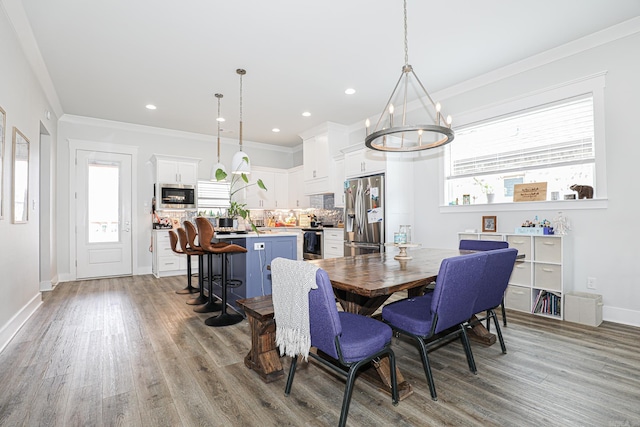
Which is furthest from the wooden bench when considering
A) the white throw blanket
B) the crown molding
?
the crown molding

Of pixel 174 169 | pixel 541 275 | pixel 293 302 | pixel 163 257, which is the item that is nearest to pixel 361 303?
pixel 293 302

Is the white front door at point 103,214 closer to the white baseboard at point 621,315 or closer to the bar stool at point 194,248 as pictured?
the bar stool at point 194,248

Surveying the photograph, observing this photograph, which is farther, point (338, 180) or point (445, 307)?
point (338, 180)

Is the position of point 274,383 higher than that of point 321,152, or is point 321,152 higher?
point 321,152

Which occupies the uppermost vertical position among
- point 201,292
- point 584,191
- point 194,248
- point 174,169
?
point 174,169

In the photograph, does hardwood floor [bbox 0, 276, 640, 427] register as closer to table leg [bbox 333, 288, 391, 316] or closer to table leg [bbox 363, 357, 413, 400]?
table leg [bbox 363, 357, 413, 400]

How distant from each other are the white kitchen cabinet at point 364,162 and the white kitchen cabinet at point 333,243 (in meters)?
1.03

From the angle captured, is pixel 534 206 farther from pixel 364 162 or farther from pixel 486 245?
pixel 364 162

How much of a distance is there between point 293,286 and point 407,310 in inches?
35.1

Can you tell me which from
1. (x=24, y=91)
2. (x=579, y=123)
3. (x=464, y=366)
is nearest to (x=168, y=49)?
(x=24, y=91)

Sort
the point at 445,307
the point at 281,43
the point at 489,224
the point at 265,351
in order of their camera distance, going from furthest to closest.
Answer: the point at 489,224 < the point at 281,43 < the point at 265,351 < the point at 445,307

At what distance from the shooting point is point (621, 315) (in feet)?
10.3

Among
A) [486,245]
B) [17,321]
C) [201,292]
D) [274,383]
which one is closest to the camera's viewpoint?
[274,383]

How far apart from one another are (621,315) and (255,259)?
377 centimetres
